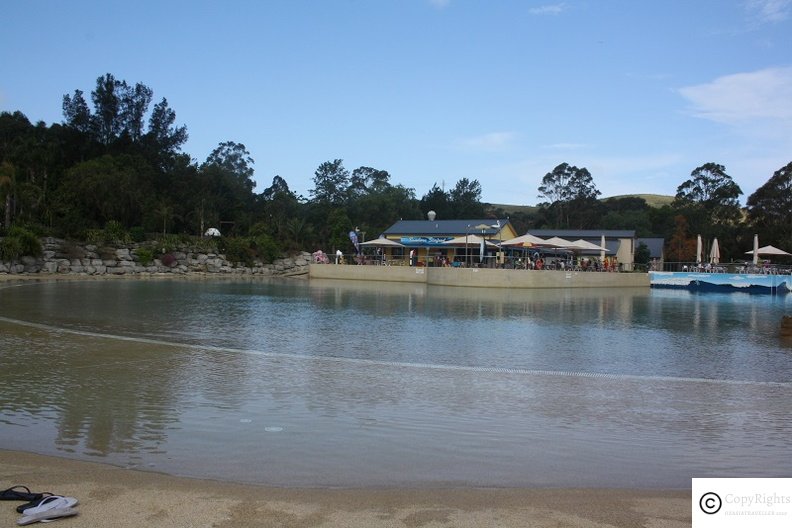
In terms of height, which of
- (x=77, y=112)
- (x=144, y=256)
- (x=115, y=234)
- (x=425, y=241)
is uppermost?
(x=77, y=112)

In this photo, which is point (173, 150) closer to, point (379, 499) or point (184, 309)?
point (184, 309)

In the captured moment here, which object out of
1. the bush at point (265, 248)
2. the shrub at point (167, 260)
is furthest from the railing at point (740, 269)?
the shrub at point (167, 260)

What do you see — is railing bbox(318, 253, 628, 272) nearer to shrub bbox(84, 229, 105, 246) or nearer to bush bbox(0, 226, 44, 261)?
shrub bbox(84, 229, 105, 246)

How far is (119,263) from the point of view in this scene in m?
45.8

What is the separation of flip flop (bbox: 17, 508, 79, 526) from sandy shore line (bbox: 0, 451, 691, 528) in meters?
0.06

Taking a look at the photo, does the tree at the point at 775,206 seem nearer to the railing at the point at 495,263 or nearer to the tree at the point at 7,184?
the railing at the point at 495,263

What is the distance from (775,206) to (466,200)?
3762 cm

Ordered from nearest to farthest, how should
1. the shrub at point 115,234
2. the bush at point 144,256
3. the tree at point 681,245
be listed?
the shrub at point 115,234, the bush at point 144,256, the tree at point 681,245

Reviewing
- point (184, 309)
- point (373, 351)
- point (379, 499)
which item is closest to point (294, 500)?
point (379, 499)

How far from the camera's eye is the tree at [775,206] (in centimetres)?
6666

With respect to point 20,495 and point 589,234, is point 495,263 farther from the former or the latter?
point 20,495

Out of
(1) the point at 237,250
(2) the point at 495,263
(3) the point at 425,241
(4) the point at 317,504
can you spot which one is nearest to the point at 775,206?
(3) the point at 425,241

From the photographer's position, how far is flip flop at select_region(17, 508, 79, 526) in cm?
434

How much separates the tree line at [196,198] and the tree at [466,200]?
0.24 metres
